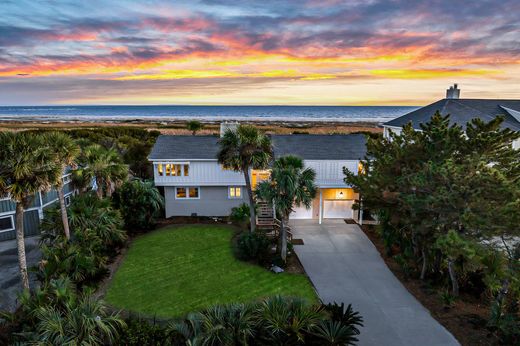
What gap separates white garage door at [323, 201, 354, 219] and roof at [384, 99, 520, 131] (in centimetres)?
765

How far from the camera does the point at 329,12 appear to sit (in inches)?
767

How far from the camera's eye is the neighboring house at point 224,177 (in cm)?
1927

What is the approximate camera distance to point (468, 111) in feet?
66.2

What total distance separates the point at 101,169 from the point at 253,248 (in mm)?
9191

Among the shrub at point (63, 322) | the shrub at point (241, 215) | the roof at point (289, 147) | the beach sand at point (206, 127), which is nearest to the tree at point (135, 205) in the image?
the roof at point (289, 147)

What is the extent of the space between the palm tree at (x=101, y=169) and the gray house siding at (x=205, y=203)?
4637mm

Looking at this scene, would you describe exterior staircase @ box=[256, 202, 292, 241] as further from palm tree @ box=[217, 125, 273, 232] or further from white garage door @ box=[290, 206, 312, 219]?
palm tree @ box=[217, 125, 273, 232]

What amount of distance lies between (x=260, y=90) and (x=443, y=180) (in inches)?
5494

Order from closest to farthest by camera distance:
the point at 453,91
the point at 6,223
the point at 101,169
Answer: the point at 101,169 < the point at 6,223 < the point at 453,91

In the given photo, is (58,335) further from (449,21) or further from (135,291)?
(449,21)

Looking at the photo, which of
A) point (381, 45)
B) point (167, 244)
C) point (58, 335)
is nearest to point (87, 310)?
point (58, 335)

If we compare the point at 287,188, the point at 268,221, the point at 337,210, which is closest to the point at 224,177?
the point at 268,221

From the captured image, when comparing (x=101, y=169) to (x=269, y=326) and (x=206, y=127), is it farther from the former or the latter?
(x=206, y=127)

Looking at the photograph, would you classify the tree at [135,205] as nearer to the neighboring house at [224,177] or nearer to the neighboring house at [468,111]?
the neighboring house at [224,177]
